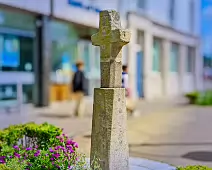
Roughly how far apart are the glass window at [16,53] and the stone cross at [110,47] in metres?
10.5

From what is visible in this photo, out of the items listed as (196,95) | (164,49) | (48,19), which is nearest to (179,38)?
(164,49)

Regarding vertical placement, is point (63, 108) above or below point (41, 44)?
below

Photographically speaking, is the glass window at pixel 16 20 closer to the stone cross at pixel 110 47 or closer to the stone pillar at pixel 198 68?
the stone cross at pixel 110 47

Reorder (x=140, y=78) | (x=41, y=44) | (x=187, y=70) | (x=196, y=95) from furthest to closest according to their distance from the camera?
(x=187, y=70) < (x=140, y=78) < (x=196, y=95) < (x=41, y=44)

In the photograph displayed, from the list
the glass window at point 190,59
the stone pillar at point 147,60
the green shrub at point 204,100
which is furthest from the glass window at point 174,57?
the green shrub at point 204,100

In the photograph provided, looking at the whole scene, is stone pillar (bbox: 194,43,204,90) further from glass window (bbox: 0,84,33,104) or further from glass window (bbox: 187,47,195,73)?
glass window (bbox: 0,84,33,104)

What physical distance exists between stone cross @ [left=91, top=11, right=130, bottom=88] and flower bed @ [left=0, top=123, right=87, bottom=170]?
1.11 metres

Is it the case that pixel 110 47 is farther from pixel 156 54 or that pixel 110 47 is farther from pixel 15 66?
pixel 156 54

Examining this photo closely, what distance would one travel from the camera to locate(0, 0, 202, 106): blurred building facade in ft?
50.9

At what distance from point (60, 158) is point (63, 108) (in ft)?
34.6

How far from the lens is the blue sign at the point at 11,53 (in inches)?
608

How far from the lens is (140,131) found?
10953 mm

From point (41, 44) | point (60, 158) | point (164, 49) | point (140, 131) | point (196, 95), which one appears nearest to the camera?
point (60, 158)

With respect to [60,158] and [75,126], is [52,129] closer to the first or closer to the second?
[60,158]
